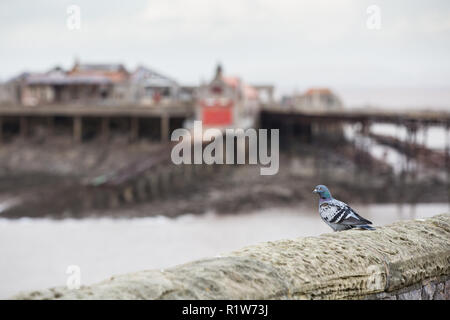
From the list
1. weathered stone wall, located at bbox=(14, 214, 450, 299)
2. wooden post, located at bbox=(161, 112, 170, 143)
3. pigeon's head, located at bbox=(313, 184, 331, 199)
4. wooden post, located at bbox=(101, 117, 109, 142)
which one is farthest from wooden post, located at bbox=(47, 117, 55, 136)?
weathered stone wall, located at bbox=(14, 214, 450, 299)

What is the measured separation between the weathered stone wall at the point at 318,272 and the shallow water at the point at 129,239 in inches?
332

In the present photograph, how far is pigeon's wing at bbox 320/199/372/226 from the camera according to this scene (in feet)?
13.4

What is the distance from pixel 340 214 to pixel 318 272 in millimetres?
1168

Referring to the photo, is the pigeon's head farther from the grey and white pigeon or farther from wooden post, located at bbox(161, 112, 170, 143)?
wooden post, located at bbox(161, 112, 170, 143)

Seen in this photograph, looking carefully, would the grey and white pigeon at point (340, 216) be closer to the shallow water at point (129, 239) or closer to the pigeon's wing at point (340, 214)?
the pigeon's wing at point (340, 214)

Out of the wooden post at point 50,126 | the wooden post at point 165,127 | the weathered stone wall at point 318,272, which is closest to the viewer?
the weathered stone wall at point 318,272

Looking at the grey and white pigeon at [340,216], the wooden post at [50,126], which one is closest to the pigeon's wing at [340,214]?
the grey and white pigeon at [340,216]

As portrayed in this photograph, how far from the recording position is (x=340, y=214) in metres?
4.24

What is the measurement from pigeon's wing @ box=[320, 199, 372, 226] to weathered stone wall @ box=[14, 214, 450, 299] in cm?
25

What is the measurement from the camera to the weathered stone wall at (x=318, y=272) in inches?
106

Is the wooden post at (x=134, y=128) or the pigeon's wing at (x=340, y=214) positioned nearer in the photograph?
the pigeon's wing at (x=340, y=214)

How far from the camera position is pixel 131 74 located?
39.1 metres

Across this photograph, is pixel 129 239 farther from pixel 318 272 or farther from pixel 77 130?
pixel 77 130

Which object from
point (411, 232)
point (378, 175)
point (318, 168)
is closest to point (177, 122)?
point (318, 168)
